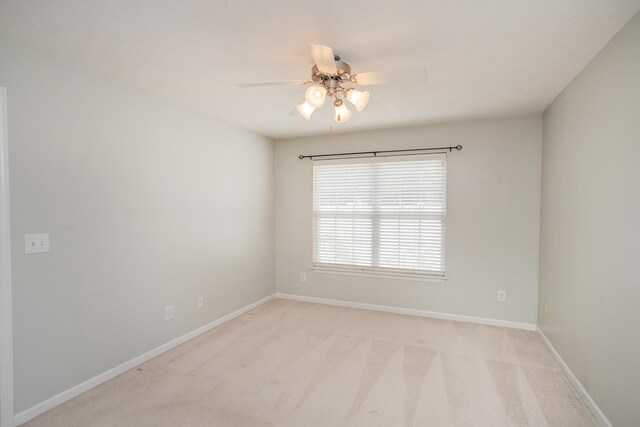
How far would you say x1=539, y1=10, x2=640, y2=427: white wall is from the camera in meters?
1.68

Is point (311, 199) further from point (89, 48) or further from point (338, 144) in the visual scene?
point (89, 48)

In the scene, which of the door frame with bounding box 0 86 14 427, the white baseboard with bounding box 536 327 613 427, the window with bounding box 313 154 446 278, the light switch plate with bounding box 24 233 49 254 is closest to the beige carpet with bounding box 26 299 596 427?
the white baseboard with bounding box 536 327 613 427

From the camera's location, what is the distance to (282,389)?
2.33m

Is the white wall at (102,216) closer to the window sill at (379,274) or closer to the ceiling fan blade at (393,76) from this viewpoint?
the window sill at (379,274)

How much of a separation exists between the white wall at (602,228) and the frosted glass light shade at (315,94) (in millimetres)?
1686

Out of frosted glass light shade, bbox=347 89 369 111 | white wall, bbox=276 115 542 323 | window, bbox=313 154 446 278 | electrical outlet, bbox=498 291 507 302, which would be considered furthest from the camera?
window, bbox=313 154 446 278

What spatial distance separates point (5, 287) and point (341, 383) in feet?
7.45

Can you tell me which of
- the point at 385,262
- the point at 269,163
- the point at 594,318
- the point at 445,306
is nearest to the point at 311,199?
the point at 269,163

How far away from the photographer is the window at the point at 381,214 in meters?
3.84

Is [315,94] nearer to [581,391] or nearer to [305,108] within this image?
[305,108]

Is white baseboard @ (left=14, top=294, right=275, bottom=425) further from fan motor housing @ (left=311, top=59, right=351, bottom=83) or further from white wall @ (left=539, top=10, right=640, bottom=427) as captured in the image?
white wall @ (left=539, top=10, right=640, bottom=427)

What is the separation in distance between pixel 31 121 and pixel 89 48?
594 millimetres

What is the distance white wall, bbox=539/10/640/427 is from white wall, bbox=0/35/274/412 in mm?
3325

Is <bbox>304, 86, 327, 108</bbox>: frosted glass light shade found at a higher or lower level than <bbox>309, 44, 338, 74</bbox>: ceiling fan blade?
lower
